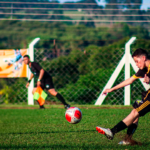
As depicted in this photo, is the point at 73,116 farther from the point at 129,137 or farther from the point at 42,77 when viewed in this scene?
the point at 42,77

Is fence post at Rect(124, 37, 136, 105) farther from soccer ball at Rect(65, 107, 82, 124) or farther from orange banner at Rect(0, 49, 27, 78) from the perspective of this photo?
soccer ball at Rect(65, 107, 82, 124)

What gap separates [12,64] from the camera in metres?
10.2

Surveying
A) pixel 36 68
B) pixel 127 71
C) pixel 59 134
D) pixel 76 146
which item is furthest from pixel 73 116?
pixel 127 71

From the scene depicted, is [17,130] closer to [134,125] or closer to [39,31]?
[134,125]

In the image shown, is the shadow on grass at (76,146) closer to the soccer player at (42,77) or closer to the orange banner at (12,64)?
the soccer player at (42,77)

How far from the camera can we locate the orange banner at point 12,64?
10.2 m

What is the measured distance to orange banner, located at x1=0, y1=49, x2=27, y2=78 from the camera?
10.2 metres

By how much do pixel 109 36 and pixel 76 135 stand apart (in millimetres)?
36316

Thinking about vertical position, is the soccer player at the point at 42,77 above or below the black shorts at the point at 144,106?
above

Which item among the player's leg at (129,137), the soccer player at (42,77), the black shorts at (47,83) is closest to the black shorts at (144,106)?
the player's leg at (129,137)

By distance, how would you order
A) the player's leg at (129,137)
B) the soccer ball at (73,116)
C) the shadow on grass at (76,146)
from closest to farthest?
1. the shadow on grass at (76,146)
2. the player's leg at (129,137)
3. the soccer ball at (73,116)

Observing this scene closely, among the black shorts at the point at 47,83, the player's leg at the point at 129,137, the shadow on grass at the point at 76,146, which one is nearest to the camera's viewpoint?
the shadow on grass at the point at 76,146

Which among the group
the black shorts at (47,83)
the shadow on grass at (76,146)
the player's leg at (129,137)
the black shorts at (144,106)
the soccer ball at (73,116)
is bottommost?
the shadow on grass at (76,146)

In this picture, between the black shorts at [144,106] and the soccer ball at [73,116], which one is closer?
the black shorts at [144,106]
